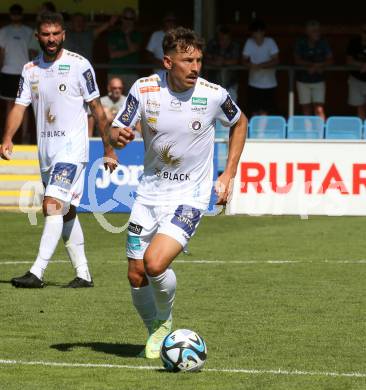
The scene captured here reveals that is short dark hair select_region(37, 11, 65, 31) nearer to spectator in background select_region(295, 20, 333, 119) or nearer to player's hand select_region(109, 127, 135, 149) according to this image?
player's hand select_region(109, 127, 135, 149)

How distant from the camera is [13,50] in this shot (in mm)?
21828

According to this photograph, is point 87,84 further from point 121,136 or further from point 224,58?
point 224,58

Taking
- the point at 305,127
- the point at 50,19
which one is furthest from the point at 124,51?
the point at 50,19

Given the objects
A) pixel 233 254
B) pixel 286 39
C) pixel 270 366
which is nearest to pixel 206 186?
pixel 270 366

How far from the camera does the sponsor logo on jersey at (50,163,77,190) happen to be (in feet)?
36.9

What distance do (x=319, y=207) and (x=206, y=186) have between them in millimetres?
10390

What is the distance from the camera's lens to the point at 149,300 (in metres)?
8.32

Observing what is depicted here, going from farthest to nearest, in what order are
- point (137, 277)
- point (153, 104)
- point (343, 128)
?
point (343, 128) < point (137, 277) < point (153, 104)

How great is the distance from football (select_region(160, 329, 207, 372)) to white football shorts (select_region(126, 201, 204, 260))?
677 mm

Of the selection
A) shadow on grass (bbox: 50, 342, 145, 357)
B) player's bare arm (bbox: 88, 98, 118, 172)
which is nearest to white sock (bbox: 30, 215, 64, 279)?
player's bare arm (bbox: 88, 98, 118, 172)

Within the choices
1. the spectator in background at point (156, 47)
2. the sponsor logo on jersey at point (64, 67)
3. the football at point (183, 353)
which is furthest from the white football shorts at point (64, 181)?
the spectator in background at point (156, 47)

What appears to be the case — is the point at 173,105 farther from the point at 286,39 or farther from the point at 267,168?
the point at 286,39

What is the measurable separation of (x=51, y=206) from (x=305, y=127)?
1000 centimetres

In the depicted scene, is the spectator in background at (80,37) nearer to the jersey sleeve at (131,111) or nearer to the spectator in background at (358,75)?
the spectator in background at (358,75)
